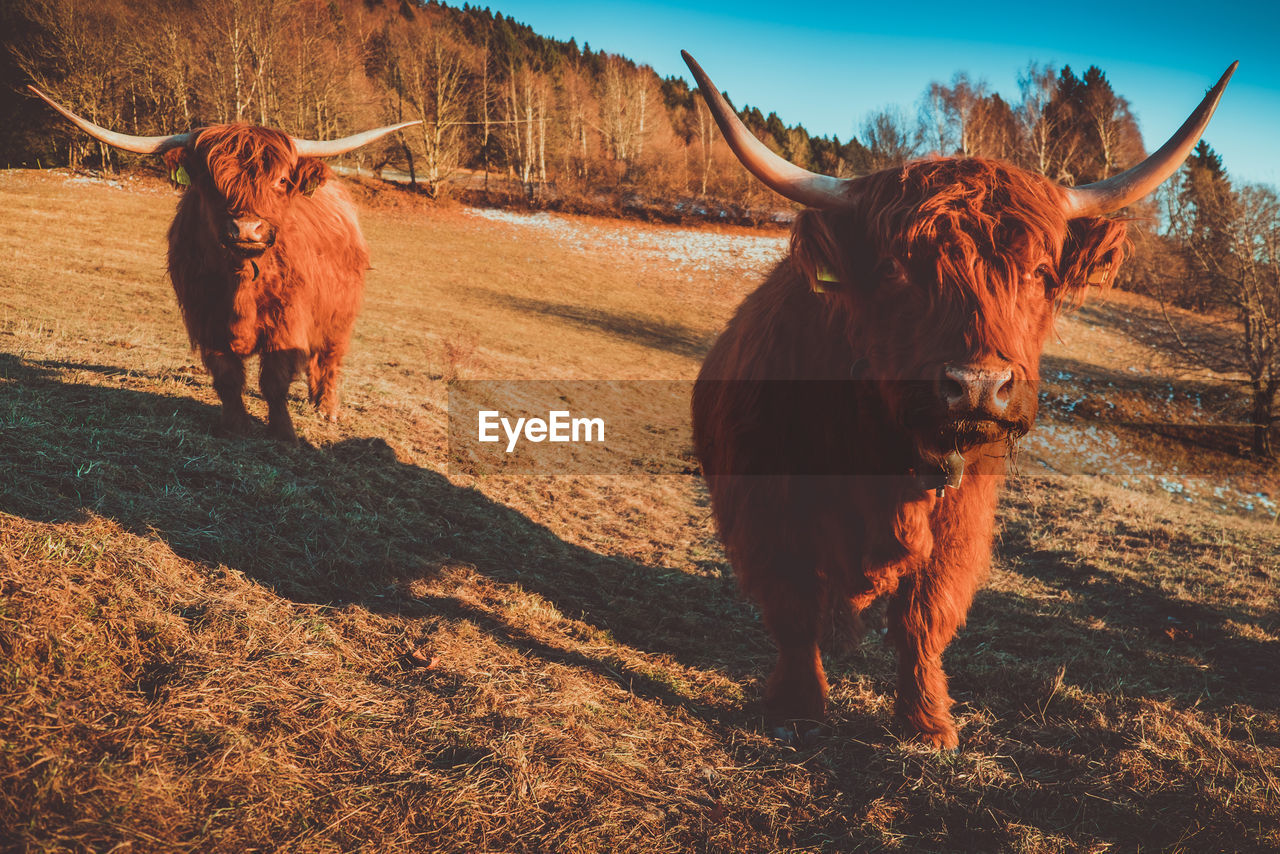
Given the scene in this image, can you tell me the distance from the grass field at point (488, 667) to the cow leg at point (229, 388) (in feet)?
0.95

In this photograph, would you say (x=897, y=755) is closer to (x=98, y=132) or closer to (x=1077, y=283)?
(x=1077, y=283)

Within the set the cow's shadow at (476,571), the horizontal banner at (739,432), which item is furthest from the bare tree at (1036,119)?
the cow's shadow at (476,571)

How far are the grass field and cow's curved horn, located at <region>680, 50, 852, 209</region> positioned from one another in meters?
2.14

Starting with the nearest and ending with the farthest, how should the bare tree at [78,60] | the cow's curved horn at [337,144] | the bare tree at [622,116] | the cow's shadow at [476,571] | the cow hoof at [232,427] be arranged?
the cow's shadow at [476,571] < the cow hoof at [232,427] < the cow's curved horn at [337,144] < the bare tree at [78,60] < the bare tree at [622,116]

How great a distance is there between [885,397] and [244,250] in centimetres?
404

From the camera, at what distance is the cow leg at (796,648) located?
2.91 meters

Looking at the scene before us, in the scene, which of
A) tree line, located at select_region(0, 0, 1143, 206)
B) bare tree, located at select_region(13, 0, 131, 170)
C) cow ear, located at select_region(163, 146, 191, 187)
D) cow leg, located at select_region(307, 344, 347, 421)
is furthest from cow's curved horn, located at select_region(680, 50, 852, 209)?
bare tree, located at select_region(13, 0, 131, 170)

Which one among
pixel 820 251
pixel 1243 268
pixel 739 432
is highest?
pixel 1243 268

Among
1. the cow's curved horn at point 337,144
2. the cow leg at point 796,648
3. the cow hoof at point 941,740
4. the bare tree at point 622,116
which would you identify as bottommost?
the cow hoof at point 941,740

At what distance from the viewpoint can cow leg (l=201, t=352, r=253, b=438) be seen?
15.6ft

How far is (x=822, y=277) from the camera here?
7.57 ft

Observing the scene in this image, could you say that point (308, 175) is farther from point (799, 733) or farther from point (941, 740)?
point (941, 740)

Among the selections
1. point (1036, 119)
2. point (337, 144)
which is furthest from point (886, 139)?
point (337, 144)

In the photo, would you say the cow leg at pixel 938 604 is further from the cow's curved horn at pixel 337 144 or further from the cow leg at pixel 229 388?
the cow's curved horn at pixel 337 144
